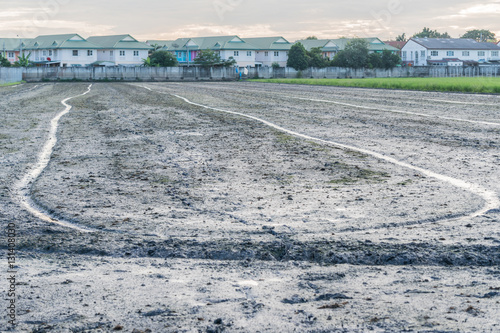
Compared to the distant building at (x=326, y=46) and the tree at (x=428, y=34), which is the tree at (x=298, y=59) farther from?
the tree at (x=428, y=34)

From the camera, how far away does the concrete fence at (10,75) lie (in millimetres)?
60816

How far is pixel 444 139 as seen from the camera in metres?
11.7

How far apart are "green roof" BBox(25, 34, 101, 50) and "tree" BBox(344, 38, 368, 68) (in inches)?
1960

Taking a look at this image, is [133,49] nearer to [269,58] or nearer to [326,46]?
[269,58]

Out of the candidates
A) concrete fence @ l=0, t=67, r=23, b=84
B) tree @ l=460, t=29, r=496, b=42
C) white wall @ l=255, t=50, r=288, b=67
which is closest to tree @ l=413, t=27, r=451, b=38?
tree @ l=460, t=29, r=496, b=42

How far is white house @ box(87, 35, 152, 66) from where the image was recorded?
117625 mm

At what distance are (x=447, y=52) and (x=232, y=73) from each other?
57.2 m

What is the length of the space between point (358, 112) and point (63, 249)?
15.0m

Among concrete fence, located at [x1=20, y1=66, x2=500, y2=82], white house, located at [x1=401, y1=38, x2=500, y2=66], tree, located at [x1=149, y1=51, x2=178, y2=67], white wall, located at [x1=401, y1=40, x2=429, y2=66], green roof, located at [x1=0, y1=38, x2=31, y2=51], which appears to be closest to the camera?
concrete fence, located at [x1=20, y1=66, x2=500, y2=82]

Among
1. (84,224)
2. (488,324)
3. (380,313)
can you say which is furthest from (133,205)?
(488,324)

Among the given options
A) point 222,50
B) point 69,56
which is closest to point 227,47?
point 222,50

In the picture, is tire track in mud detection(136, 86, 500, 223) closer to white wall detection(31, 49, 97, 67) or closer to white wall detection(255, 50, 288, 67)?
white wall detection(31, 49, 97, 67)

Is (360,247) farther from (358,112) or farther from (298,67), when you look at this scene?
(298,67)

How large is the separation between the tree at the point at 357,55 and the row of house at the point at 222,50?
1572cm
